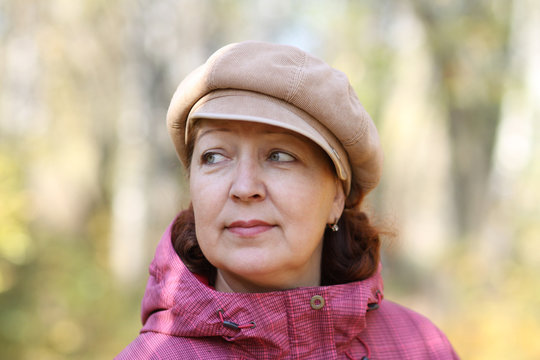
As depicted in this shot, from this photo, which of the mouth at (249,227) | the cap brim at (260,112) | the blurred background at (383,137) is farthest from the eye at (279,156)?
the blurred background at (383,137)

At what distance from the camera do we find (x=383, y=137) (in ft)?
38.3

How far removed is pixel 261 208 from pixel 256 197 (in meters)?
0.04

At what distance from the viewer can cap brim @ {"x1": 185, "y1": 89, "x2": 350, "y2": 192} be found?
183 cm

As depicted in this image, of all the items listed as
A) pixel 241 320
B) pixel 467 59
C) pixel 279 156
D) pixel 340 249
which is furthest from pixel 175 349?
pixel 467 59

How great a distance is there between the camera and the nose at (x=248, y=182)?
1880 mm

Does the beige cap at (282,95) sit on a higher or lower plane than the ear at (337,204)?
higher

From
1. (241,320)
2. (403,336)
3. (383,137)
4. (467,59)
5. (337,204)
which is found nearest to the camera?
(241,320)

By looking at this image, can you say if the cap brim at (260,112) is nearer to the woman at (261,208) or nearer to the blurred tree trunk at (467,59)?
the woman at (261,208)

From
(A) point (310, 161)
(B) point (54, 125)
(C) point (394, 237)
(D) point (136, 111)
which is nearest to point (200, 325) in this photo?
(A) point (310, 161)

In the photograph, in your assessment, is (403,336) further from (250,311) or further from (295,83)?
(295,83)

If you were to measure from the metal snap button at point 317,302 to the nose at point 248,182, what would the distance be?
354 mm

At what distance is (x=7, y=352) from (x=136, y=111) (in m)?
4.27

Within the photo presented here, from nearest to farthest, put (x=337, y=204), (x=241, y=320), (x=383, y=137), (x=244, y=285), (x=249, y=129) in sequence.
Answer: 1. (x=241, y=320)
2. (x=249, y=129)
3. (x=244, y=285)
4. (x=337, y=204)
5. (x=383, y=137)

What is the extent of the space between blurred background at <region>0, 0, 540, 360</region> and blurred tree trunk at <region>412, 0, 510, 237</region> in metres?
0.03
